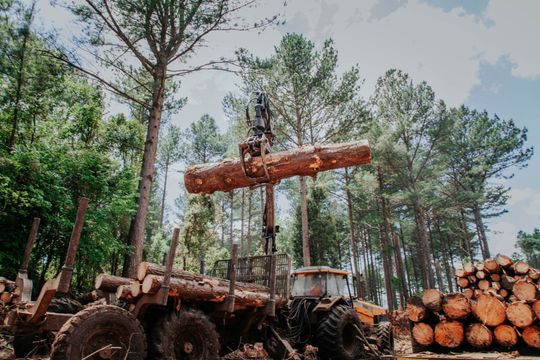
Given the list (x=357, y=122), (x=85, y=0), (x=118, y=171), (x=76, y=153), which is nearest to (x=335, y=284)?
(x=118, y=171)

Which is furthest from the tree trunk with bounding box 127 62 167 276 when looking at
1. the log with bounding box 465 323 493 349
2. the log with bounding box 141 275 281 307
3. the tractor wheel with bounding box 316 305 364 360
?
the log with bounding box 465 323 493 349

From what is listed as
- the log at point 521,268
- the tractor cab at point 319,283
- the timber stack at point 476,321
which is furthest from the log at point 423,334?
the tractor cab at point 319,283

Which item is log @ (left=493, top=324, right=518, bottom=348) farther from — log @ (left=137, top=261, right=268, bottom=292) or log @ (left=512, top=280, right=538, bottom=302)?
log @ (left=137, top=261, right=268, bottom=292)

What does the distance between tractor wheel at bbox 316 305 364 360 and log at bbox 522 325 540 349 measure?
3.24 metres

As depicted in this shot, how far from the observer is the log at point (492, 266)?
5.96 meters

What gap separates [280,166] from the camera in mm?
5879

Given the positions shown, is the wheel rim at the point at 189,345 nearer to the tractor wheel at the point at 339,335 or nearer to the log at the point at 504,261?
the tractor wheel at the point at 339,335

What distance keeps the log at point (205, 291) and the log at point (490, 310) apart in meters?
3.07

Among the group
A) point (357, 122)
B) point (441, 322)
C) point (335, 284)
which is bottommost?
point (441, 322)

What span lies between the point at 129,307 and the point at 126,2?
8.76m

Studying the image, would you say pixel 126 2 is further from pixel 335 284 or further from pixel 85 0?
pixel 335 284

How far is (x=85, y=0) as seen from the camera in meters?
9.24

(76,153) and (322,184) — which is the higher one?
(322,184)

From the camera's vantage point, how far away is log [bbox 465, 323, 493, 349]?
3.95 m
